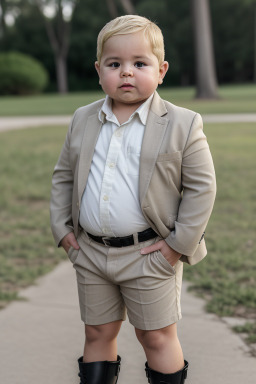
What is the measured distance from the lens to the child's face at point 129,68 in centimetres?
186

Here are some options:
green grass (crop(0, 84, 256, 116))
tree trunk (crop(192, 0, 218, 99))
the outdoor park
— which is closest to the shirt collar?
the outdoor park

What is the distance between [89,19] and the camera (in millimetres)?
48906

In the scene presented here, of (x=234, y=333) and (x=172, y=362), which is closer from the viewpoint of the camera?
(x=172, y=362)

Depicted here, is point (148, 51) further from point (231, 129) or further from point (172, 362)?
point (231, 129)

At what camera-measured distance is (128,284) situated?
6.52ft

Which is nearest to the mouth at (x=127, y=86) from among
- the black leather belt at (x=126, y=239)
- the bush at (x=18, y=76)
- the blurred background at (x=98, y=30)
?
the black leather belt at (x=126, y=239)

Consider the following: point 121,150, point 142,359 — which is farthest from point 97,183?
point 142,359

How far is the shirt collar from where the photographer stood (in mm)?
1950

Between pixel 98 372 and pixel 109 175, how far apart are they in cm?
79

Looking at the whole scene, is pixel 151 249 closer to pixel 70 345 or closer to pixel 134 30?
pixel 134 30

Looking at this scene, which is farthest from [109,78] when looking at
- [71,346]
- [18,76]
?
[18,76]

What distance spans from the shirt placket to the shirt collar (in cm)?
6

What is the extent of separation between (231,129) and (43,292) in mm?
8227

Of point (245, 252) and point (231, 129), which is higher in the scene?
point (245, 252)
